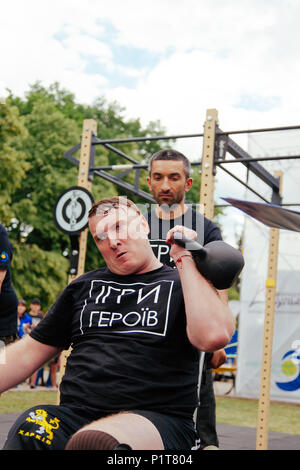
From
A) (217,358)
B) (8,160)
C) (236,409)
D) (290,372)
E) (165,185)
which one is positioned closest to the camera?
(217,358)

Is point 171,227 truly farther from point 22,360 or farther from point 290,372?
point 290,372

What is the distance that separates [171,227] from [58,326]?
997 millimetres

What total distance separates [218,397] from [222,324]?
1013cm

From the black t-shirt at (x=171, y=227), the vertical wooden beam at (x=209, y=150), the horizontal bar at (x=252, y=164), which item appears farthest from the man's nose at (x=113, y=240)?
the horizontal bar at (x=252, y=164)

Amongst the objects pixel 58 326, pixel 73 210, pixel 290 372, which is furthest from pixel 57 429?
pixel 290 372

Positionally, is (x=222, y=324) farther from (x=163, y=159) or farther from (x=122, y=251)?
(x=163, y=159)

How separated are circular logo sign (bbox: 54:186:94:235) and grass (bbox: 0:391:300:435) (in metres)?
2.95

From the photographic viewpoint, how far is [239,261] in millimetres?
1270

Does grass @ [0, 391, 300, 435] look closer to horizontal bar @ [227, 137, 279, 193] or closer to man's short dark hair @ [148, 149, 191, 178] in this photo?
horizontal bar @ [227, 137, 279, 193]

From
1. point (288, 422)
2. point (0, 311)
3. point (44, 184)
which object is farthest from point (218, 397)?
point (44, 184)

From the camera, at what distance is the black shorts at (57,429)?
1229 millimetres

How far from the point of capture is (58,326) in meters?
1.55

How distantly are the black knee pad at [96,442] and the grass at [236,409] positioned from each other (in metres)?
5.35

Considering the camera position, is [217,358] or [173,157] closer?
[217,358]
